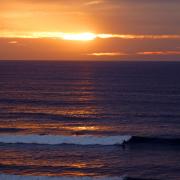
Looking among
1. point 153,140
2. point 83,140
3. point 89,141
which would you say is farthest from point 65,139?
point 153,140

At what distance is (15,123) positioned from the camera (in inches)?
2345

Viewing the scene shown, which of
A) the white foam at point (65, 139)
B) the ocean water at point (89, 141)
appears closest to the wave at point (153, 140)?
the ocean water at point (89, 141)

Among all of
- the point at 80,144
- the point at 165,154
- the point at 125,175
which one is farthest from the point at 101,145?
the point at 125,175

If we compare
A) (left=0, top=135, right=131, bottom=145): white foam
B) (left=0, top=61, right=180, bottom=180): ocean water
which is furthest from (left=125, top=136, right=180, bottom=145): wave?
(left=0, top=135, right=131, bottom=145): white foam

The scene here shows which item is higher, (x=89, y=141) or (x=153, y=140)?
(x=153, y=140)

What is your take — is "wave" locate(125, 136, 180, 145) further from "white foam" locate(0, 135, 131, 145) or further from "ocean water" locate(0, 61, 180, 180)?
"white foam" locate(0, 135, 131, 145)

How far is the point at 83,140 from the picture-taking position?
47312 millimetres

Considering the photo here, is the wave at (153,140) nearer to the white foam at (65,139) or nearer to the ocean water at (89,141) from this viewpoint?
the ocean water at (89,141)

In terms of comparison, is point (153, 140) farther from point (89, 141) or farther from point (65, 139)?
point (65, 139)

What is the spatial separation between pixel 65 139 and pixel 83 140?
1768 mm

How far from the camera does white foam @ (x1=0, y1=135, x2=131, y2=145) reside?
152 ft

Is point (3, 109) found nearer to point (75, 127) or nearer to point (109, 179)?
point (75, 127)

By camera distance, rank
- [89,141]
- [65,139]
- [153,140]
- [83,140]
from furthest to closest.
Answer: [153,140], [65,139], [83,140], [89,141]

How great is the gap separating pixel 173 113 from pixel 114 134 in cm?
1820
